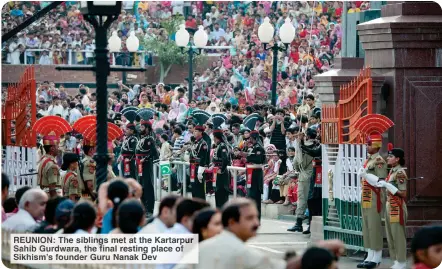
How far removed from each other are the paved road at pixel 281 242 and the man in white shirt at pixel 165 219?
6.27 metres

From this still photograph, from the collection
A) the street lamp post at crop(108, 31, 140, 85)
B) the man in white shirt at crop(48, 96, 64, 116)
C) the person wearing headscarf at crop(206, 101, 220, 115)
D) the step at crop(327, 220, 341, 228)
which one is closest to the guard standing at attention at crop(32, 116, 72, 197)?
the step at crop(327, 220, 341, 228)

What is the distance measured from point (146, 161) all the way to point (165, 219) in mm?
13465

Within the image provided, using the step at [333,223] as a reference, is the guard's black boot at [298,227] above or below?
below

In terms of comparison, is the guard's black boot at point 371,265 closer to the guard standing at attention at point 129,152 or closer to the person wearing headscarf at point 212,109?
the guard standing at attention at point 129,152

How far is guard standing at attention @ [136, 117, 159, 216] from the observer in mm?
24625

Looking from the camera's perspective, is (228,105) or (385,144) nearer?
(385,144)

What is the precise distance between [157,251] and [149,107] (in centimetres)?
2165

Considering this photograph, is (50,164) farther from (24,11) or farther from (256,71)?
(24,11)

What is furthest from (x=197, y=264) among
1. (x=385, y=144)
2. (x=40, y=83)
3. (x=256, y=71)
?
(x=40, y=83)

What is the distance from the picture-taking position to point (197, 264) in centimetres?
948

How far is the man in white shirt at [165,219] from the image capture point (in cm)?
1112

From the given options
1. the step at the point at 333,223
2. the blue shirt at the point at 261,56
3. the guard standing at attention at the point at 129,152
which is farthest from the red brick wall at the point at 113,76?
the step at the point at 333,223

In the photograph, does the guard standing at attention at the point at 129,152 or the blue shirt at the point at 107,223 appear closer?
the blue shirt at the point at 107,223

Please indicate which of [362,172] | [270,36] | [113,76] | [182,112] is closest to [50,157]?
[362,172]
